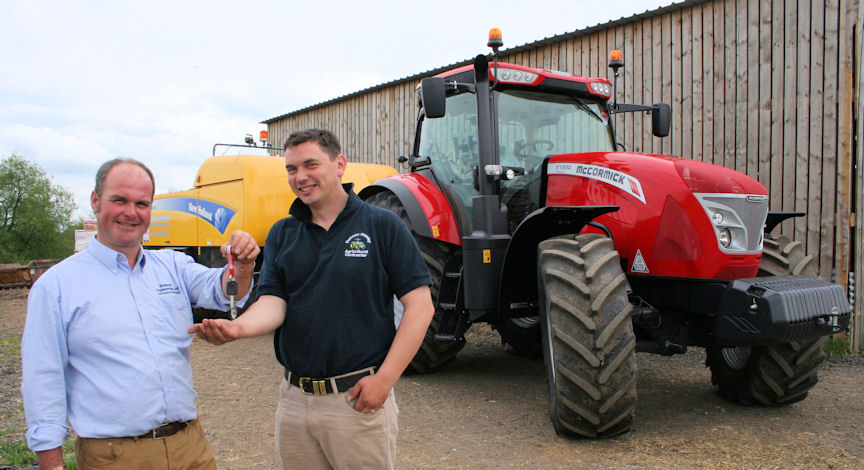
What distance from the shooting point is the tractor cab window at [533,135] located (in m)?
4.80

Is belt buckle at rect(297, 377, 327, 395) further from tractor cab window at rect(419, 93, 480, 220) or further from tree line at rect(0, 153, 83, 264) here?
tree line at rect(0, 153, 83, 264)

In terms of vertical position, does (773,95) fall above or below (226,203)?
above

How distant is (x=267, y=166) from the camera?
7.74 meters

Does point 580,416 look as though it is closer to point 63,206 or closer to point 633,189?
point 633,189

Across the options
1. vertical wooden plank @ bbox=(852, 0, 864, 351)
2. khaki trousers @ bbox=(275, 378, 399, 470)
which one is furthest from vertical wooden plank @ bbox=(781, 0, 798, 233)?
khaki trousers @ bbox=(275, 378, 399, 470)

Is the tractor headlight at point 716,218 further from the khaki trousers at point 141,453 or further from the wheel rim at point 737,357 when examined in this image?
the khaki trousers at point 141,453

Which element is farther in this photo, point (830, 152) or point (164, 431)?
point (830, 152)

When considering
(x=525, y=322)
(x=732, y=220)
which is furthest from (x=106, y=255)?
(x=525, y=322)

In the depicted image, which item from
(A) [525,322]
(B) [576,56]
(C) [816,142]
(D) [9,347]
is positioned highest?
(B) [576,56]

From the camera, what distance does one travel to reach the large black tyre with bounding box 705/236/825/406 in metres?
4.22

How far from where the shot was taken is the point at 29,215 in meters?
23.5

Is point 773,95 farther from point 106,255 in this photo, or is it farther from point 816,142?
point 106,255

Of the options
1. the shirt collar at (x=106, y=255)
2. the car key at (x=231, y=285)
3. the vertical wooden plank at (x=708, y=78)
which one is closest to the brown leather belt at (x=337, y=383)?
the car key at (x=231, y=285)

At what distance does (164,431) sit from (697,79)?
672 centimetres
